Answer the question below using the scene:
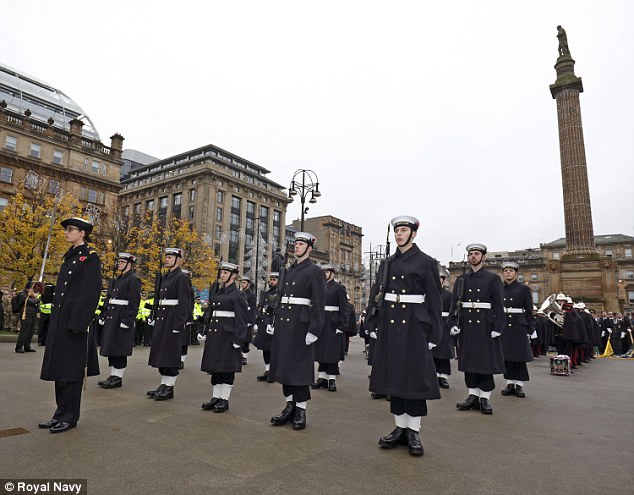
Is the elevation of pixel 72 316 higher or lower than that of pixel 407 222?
lower

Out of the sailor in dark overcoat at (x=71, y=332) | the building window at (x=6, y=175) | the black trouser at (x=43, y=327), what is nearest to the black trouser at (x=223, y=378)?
the sailor in dark overcoat at (x=71, y=332)

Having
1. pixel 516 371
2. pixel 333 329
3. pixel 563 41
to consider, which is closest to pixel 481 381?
pixel 516 371

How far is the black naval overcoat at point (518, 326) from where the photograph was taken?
8.84m

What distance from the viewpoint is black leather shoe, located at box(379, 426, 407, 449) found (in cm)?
505

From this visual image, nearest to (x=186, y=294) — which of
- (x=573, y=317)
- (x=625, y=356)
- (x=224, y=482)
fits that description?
(x=224, y=482)

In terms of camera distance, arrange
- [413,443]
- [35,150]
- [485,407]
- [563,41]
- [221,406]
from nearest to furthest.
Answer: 1. [413,443]
2. [221,406]
3. [485,407]
4. [563,41]
5. [35,150]

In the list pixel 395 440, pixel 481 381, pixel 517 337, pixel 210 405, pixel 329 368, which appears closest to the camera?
pixel 395 440

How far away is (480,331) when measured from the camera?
7.54 meters

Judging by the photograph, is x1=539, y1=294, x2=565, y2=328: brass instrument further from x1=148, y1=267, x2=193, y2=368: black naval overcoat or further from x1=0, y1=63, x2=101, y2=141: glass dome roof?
x1=0, y1=63, x2=101, y2=141: glass dome roof

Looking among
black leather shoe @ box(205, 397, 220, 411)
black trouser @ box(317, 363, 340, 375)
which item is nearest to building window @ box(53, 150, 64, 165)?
black trouser @ box(317, 363, 340, 375)

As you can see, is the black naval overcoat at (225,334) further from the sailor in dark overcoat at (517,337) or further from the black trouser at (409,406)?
the sailor in dark overcoat at (517,337)

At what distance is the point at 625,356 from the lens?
73.7 feet

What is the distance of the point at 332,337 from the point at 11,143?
52.3 metres

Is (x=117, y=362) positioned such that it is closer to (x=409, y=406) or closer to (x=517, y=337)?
(x=409, y=406)
